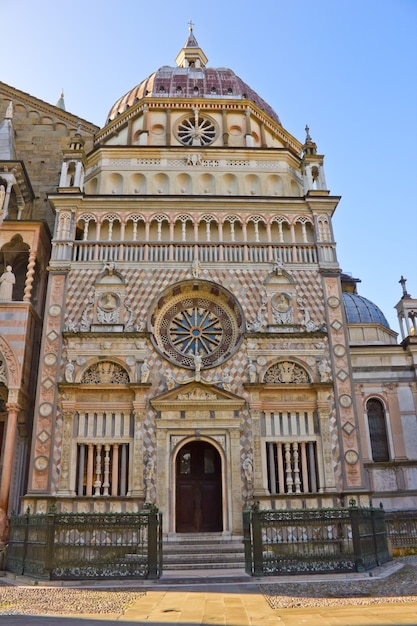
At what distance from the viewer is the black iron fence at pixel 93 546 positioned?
1372 cm

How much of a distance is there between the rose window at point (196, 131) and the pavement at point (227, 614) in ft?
75.2

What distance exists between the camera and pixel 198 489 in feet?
68.9

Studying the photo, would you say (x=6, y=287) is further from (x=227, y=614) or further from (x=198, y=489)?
(x=227, y=614)

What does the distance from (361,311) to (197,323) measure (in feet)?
40.2

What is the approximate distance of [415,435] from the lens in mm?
24672

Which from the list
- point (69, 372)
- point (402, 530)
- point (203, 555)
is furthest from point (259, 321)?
point (402, 530)

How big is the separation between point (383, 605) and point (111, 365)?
14150 millimetres

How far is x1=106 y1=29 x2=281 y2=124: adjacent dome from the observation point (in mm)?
31812

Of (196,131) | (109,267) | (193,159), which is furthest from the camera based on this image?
(196,131)

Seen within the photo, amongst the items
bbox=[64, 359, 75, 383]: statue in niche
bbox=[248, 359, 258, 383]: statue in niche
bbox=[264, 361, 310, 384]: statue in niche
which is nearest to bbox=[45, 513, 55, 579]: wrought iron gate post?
bbox=[64, 359, 75, 383]: statue in niche

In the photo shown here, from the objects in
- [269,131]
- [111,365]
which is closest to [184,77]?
[269,131]

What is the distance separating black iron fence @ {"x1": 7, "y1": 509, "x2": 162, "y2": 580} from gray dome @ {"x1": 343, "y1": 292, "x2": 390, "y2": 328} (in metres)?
19.1

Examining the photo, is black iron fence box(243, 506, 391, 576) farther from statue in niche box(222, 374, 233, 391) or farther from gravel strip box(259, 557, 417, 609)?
statue in niche box(222, 374, 233, 391)

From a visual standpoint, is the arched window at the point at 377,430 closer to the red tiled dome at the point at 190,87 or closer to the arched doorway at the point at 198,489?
the arched doorway at the point at 198,489
